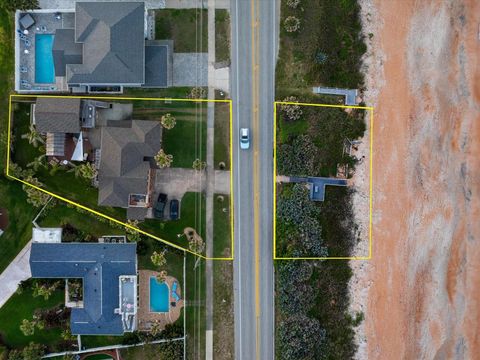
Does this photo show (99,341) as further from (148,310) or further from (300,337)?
(300,337)

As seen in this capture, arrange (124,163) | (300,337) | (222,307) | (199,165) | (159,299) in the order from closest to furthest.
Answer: (124,163)
(199,165)
(300,337)
(159,299)
(222,307)

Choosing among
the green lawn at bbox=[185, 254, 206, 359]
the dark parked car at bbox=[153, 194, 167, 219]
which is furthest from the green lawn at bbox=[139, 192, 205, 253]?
the green lawn at bbox=[185, 254, 206, 359]

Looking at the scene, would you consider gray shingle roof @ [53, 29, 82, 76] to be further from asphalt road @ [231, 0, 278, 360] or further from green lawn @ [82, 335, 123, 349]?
green lawn @ [82, 335, 123, 349]

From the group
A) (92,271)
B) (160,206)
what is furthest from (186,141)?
(92,271)

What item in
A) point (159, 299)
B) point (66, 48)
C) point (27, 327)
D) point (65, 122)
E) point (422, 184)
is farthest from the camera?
point (422, 184)

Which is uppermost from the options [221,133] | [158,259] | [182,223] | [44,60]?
[44,60]

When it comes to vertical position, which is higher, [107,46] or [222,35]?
[222,35]
